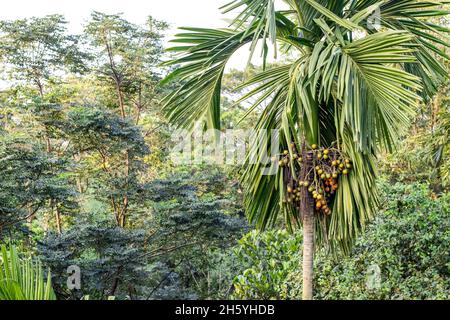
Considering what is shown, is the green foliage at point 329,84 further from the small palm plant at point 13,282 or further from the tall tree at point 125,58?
the tall tree at point 125,58

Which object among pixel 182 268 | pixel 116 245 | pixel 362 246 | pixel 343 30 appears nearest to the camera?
pixel 343 30

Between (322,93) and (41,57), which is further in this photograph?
(41,57)

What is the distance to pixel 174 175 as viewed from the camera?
7332 millimetres

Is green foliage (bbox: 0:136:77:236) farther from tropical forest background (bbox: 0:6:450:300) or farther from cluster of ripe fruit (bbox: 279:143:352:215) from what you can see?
cluster of ripe fruit (bbox: 279:143:352:215)

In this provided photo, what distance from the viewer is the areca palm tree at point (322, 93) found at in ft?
6.26

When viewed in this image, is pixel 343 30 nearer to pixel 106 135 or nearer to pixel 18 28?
pixel 106 135

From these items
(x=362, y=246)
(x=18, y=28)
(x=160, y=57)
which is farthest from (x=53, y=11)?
(x=362, y=246)

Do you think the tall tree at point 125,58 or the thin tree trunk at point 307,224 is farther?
the tall tree at point 125,58

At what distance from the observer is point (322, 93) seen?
2230 mm

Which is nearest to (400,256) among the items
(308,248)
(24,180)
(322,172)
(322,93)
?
(308,248)

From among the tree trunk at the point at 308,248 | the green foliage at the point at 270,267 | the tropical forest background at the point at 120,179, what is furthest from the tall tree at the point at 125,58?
the tree trunk at the point at 308,248

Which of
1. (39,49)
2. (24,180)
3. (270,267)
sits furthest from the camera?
(39,49)

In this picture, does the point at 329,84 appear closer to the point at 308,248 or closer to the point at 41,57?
the point at 308,248

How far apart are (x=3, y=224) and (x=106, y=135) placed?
6.77ft
